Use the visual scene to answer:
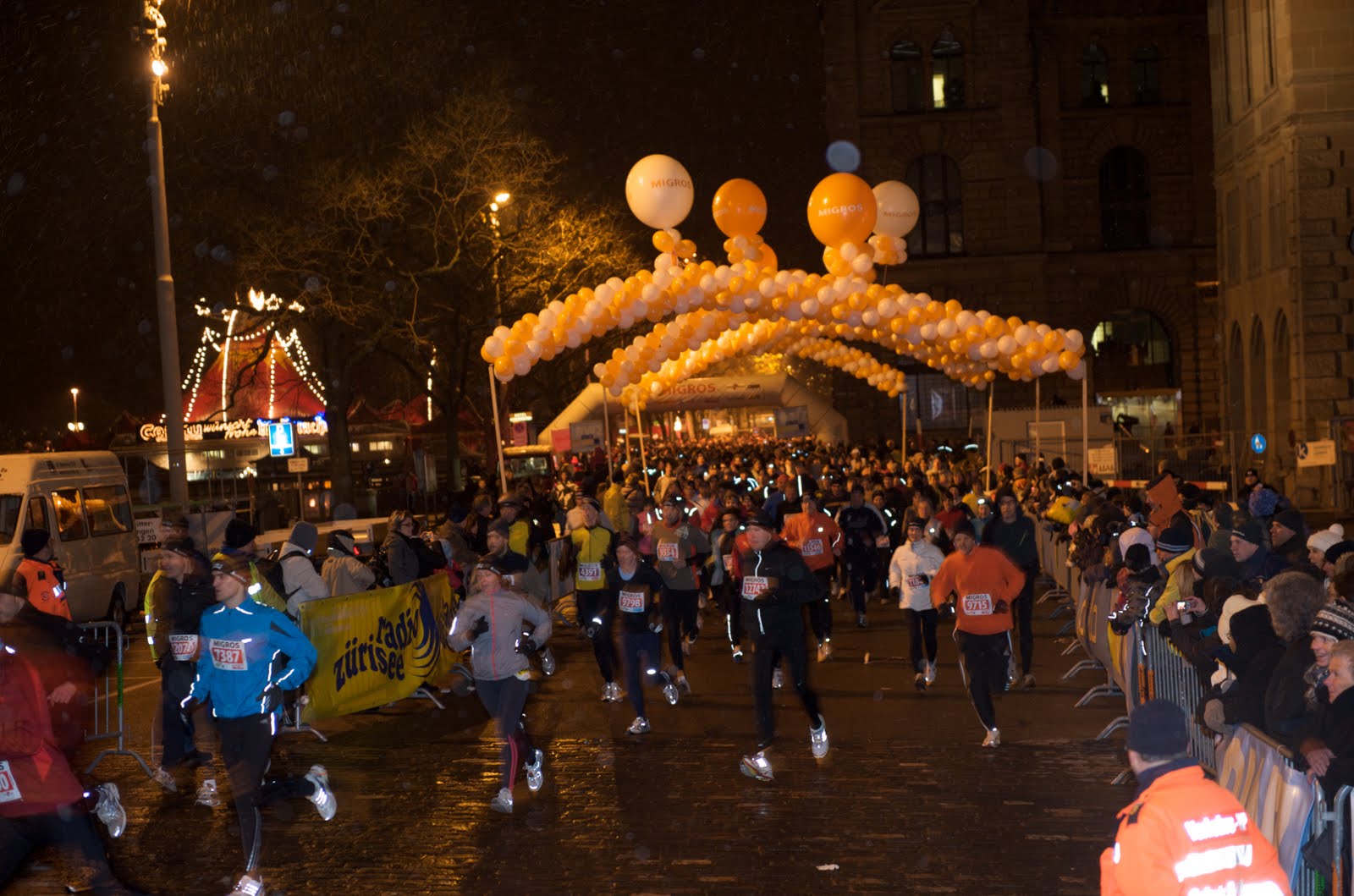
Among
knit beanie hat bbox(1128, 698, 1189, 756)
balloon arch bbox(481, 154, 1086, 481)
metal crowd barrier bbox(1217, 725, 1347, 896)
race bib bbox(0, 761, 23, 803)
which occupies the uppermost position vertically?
balloon arch bbox(481, 154, 1086, 481)

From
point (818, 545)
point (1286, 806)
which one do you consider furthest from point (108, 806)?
point (818, 545)

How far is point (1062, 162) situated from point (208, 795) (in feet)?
167

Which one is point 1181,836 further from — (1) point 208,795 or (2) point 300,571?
(2) point 300,571

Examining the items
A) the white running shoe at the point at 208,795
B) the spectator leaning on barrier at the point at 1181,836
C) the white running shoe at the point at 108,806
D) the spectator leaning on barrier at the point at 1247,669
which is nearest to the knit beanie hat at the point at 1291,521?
the spectator leaning on barrier at the point at 1247,669

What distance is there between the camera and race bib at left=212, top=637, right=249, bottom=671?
780 cm

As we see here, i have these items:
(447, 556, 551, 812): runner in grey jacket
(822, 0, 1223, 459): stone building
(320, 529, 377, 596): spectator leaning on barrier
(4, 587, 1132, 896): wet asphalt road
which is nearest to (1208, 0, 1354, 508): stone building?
(822, 0, 1223, 459): stone building

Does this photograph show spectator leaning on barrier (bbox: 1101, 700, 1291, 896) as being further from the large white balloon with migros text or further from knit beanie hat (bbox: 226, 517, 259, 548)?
the large white balloon with migros text

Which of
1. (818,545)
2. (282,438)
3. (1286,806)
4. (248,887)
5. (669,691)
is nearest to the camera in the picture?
(1286,806)

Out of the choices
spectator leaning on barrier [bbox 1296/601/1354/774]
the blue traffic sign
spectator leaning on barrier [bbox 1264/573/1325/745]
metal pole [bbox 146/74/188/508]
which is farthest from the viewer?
the blue traffic sign

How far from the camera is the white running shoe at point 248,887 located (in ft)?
25.0

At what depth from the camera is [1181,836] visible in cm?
424

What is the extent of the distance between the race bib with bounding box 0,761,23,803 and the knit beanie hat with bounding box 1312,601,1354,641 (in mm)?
Answer: 5564

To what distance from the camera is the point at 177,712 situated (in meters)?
10.6

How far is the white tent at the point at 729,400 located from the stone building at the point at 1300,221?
11.1m
